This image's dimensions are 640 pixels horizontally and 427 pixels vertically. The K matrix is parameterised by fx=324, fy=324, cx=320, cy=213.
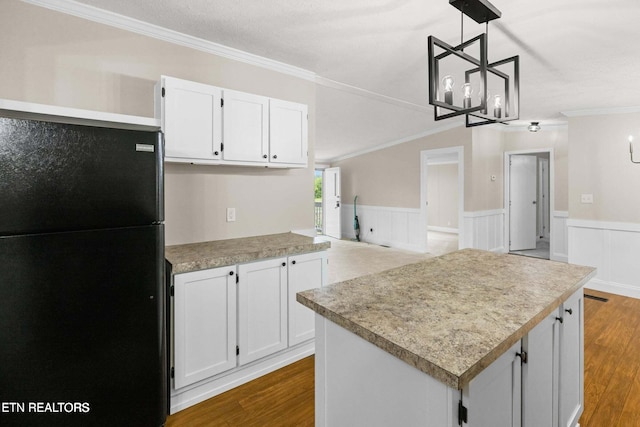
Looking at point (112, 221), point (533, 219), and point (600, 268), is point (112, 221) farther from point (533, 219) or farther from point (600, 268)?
point (533, 219)

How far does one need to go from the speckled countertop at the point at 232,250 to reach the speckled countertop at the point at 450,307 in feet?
2.75

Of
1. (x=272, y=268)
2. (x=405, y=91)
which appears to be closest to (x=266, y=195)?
(x=272, y=268)

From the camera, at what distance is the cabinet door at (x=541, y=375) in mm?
1223

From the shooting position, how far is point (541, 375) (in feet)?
4.37

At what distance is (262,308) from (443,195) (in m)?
8.48

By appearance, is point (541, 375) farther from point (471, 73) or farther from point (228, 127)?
point (228, 127)

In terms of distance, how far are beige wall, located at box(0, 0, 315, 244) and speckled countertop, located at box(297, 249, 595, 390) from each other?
149 cm

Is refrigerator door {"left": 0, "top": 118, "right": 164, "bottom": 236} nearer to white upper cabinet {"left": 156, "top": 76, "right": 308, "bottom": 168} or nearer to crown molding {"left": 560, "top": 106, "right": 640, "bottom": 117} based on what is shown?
white upper cabinet {"left": 156, "top": 76, "right": 308, "bottom": 168}

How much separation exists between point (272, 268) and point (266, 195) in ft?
2.79

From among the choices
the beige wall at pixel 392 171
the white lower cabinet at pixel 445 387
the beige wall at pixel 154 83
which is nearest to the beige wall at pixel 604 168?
the beige wall at pixel 392 171

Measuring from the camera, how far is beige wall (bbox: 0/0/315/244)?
1910 millimetres

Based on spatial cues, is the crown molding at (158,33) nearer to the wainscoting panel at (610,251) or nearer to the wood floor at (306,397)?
the wood floor at (306,397)

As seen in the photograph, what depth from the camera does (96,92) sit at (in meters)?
2.12

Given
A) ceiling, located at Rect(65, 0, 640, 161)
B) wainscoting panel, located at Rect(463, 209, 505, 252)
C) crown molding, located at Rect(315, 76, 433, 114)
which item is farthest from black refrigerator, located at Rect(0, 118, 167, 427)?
wainscoting panel, located at Rect(463, 209, 505, 252)
